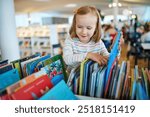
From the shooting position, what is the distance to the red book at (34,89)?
662 mm

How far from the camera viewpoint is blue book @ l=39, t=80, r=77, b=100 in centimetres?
70

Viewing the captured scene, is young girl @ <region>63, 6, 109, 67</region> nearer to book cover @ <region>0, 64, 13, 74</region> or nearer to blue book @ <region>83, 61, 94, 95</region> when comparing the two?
blue book @ <region>83, 61, 94, 95</region>

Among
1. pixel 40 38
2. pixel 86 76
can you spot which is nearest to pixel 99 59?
pixel 86 76

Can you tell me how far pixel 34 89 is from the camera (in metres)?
0.71

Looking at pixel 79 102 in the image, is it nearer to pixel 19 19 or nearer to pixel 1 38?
pixel 1 38

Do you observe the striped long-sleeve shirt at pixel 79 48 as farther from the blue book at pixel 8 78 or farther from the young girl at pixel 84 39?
the blue book at pixel 8 78

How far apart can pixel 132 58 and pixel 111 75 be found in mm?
4474

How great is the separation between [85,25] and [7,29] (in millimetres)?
1851

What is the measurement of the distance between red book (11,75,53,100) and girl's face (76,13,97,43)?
1.14 ft

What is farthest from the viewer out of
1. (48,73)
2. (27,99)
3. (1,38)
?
(1,38)

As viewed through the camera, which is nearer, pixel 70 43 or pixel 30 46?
pixel 70 43

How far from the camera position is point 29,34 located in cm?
559

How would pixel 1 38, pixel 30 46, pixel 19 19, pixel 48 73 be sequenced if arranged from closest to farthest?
pixel 48 73
pixel 1 38
pixel 30 46
pixel 19 19

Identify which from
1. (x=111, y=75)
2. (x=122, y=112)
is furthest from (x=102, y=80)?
(x=122, y=112)
